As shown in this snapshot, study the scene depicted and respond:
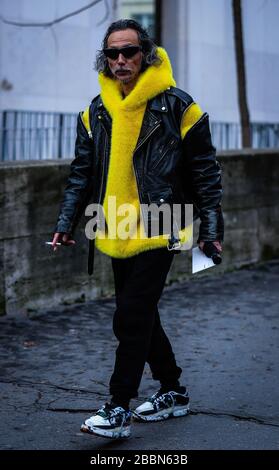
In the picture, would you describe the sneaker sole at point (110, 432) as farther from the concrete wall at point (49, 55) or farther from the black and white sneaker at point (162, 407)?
the concrete wall at point (49, 55)

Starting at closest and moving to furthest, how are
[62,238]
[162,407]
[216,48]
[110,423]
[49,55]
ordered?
[110,423]
[62,238]
[162,407]
[49,55]
[216,48]

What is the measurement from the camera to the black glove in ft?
18.3

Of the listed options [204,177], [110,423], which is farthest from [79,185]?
[110,423]

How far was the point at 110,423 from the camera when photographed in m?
5.49

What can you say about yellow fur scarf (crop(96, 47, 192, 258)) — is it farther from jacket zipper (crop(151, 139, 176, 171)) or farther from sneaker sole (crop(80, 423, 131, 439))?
sneaker sole (crop(80, 423, 131, 439))

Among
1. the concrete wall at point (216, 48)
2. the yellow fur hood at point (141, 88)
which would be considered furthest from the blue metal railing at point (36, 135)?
the yellow fur hood at point (141, 88)

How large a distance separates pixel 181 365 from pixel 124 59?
2352 mm

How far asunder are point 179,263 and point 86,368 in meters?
3.10

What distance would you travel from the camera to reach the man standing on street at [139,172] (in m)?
5.55

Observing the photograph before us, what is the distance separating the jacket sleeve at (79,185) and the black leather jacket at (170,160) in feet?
0.15

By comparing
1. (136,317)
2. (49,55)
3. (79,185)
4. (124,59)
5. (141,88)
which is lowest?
(136,317)

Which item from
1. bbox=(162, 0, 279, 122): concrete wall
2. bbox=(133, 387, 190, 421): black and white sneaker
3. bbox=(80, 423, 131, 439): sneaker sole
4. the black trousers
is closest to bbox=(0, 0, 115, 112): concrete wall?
bbox=(162, 0, 279, 122): concrete wall

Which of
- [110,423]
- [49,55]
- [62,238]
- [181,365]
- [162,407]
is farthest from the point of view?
[49,55]

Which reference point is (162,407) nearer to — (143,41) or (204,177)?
(204,177)
